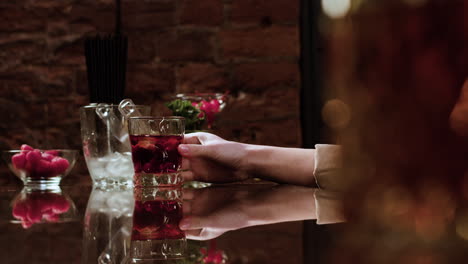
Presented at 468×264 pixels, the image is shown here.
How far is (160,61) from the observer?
1.88 metres

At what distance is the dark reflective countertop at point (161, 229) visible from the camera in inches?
11.5

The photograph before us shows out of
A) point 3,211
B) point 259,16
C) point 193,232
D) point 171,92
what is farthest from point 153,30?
point 193,232

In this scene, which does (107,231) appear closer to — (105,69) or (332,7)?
(332,7)

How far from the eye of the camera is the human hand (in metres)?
1.04

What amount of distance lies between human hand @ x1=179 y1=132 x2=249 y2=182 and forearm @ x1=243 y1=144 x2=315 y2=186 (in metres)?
0.02

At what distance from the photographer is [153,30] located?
1.88 meters

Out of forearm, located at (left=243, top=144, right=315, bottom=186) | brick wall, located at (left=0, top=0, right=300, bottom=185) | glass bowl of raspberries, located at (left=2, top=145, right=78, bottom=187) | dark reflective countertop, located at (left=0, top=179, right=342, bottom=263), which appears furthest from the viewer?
brick wall, located at (left=0, top=0, right=300, bottom=185)

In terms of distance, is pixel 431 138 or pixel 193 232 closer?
pixel 431 138

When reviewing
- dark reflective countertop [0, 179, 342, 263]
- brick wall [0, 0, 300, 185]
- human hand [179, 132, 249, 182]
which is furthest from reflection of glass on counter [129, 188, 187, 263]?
brick wall [0, 0, 300, 185]

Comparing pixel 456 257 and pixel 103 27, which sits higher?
pixel 103 27

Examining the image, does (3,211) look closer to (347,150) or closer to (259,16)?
(347,150)

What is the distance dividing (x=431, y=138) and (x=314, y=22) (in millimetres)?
1833

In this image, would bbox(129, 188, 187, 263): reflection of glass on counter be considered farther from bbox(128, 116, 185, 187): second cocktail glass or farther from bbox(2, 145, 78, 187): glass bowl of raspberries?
bbox(2, 145, 78, 187): glass bowl of raspberries

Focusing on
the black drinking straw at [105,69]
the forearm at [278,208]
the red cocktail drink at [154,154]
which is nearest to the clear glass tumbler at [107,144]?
the black drinking straw at [105,69]
